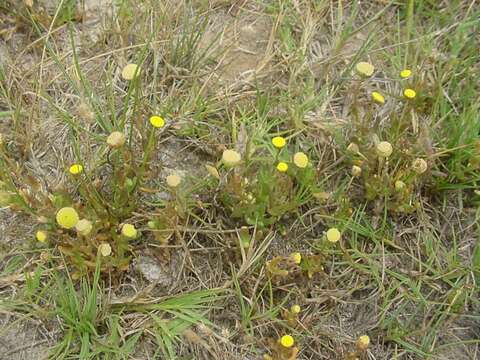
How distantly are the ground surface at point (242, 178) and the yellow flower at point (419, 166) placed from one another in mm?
47

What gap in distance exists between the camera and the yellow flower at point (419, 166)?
1.99 meters

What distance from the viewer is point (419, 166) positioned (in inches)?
78.5

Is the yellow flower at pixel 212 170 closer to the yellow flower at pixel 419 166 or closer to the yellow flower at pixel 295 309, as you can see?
the yellow flower at pixel 295 309

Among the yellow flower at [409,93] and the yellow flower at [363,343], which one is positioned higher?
the yellow flower at [409,93]

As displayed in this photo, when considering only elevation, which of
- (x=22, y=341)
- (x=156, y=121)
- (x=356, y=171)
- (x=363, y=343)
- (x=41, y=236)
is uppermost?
(x=156, y=121)

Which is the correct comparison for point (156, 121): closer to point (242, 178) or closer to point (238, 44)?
point (242, 178)

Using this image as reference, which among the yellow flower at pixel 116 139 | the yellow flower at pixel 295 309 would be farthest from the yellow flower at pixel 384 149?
the yellow flower at pixel 116 139

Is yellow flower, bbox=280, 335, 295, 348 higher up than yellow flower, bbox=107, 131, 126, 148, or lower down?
lower down

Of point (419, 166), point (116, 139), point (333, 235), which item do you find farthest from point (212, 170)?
point (419, 166)

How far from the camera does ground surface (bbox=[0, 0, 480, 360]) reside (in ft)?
6.07

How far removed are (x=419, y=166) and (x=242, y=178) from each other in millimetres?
617

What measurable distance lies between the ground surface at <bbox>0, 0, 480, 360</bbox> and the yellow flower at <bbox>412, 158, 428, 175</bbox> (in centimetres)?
5

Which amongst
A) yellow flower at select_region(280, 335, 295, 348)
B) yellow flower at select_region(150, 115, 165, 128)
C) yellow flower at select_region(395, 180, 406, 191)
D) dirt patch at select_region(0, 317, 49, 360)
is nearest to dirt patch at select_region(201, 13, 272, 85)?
yellow flower at select_region(150, 115, 165, 128)

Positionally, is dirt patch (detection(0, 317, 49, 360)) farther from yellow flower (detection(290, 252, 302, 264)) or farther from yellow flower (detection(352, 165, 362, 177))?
yellow flower (detection(352, 165, 362, 177))
